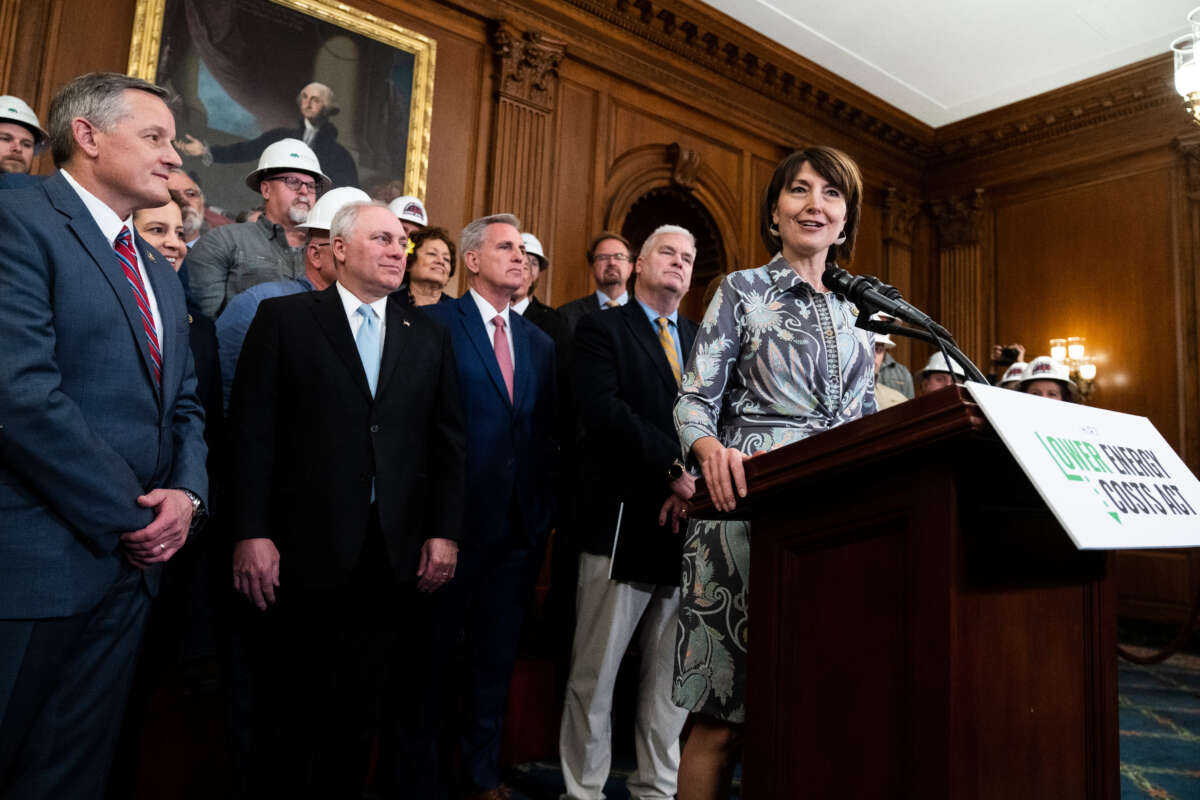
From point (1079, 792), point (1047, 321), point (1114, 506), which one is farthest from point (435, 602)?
point (1047, 321)

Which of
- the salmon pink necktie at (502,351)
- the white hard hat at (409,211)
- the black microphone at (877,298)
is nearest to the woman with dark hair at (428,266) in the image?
the white hard hat at (409,211)

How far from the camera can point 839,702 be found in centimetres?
92

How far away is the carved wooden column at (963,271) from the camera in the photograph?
24.8 ft

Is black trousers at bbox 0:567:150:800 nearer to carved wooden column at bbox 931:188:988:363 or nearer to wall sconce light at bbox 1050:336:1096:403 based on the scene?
wall sconce light at bbox 1050:336:1096:403

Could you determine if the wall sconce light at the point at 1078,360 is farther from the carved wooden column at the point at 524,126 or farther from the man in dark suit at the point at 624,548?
the man in dark suit at the point at 624,548

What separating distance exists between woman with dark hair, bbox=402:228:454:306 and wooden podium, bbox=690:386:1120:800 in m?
2.46

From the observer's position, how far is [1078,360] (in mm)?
6668

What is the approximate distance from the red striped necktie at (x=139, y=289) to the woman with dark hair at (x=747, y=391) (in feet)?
3.09

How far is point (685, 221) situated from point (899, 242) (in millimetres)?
2518

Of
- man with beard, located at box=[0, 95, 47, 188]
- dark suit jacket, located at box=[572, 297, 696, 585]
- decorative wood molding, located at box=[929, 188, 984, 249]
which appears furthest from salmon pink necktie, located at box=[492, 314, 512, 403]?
decorative wood molding, located at box=[929, 188, 984, 249]

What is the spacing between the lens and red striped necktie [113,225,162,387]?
143 centimetres

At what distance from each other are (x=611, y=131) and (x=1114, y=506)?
5267mm

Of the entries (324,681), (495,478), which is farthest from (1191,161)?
(324,681)

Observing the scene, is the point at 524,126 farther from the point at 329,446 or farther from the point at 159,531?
the point at 159,531
